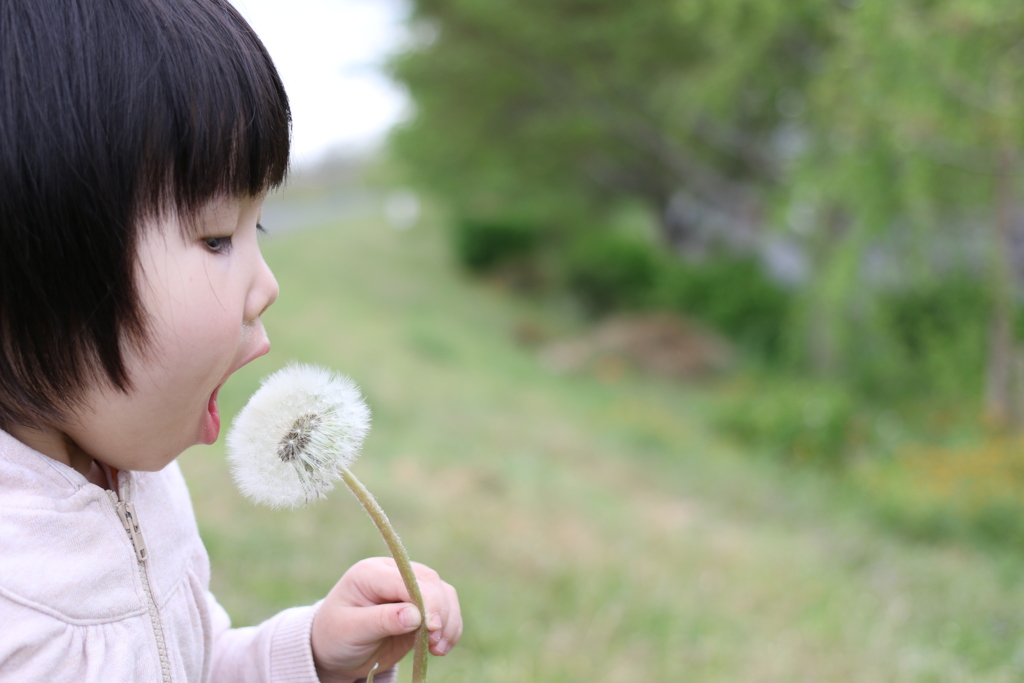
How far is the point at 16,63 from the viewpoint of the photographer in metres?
0.73

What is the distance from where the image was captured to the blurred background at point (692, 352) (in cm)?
317

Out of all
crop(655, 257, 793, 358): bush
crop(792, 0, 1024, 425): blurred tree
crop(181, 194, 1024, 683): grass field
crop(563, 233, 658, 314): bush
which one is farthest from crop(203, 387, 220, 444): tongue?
crop(563, 233, 658, 314): bush

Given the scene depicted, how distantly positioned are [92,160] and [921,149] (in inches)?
263

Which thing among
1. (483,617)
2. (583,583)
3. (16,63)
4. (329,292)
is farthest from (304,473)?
(329,292)

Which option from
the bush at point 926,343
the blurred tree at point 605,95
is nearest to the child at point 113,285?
the blurred tree at point 605,95

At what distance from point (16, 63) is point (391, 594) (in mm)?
653

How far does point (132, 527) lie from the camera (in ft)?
Result: 3.03

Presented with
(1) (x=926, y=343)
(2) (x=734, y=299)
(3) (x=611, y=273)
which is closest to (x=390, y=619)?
(1) (x=926, y=343)

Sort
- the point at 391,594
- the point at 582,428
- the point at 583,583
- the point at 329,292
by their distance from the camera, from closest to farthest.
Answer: the point at 391,594, the point at 583,583, the point at 582,428, the point at 329,292

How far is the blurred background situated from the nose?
452 millimetres

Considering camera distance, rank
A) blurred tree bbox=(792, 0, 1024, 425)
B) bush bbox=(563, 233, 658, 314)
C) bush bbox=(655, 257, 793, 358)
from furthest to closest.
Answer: bush bbox=(563, 233, 658, 314) < bush bbox=(655, 257, 793, 358) < blurred tree bbox=(792, 0, 1024, 425)

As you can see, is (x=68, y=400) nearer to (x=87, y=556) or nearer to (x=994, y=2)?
(x=87, y=556)

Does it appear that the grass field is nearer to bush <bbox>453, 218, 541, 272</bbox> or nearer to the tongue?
the tongue

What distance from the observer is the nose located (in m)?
0.84
